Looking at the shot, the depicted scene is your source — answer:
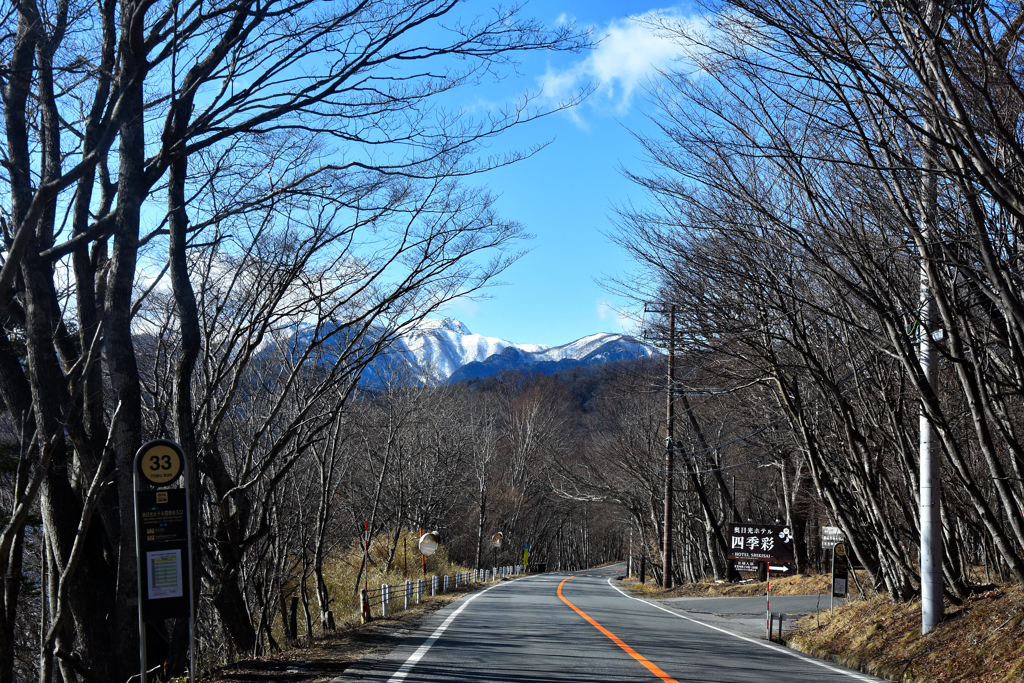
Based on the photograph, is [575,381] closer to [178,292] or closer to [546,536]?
[546,536]

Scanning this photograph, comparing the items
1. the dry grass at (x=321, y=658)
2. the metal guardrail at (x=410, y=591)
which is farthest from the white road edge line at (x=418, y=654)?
the metal guardrail at (x=410, y=591)

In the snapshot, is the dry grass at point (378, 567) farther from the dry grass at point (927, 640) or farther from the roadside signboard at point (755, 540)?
the dry grass at point (927, 640)

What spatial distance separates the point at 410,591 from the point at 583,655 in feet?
41.7

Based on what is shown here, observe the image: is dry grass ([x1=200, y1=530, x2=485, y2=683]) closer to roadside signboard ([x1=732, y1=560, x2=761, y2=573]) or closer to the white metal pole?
the white metal pole

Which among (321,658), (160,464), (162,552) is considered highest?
(160,464)

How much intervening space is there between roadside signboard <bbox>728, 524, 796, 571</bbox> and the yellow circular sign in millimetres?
20941

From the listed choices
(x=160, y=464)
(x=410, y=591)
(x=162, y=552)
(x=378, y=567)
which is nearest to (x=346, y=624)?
(x=410, y=591)

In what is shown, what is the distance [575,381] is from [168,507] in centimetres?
9975

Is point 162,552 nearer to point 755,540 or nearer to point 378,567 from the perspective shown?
point 755,540

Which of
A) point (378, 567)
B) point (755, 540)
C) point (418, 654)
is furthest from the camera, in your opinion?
point (378, 567)

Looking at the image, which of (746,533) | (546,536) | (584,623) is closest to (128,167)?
(584,623)

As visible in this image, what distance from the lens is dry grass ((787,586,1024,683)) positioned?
838cm

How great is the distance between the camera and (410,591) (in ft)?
72.0

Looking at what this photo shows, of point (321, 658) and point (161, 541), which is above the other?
point (161, 541)
